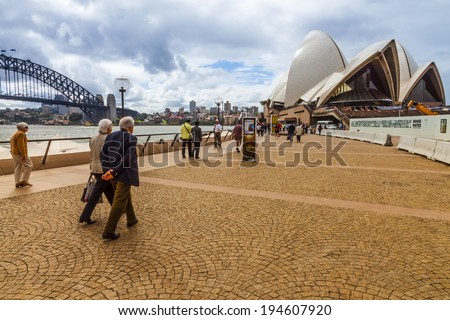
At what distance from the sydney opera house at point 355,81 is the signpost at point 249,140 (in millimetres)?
48528

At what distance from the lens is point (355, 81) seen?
69.8 m

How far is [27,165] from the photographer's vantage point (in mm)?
6898

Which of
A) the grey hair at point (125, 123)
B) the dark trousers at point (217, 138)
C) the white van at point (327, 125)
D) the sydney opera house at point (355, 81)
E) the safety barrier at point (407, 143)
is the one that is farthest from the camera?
the sydney opera house at point (355, 81)

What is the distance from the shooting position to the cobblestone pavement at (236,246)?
282cm

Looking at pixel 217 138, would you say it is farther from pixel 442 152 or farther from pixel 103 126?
pixel 103 126

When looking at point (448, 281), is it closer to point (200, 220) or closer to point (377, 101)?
point (200, 220)

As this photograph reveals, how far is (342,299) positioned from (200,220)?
8.56 ft

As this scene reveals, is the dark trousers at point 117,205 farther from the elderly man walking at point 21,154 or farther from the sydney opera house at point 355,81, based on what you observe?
the sydney opera house at point 355,81

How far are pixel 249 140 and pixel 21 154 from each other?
8342mm

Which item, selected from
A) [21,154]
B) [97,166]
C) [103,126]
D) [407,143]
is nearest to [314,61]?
[407,143]

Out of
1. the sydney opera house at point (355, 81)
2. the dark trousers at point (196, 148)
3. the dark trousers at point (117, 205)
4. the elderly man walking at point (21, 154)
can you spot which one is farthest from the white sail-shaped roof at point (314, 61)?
the dark trousers at point (117, 205)
